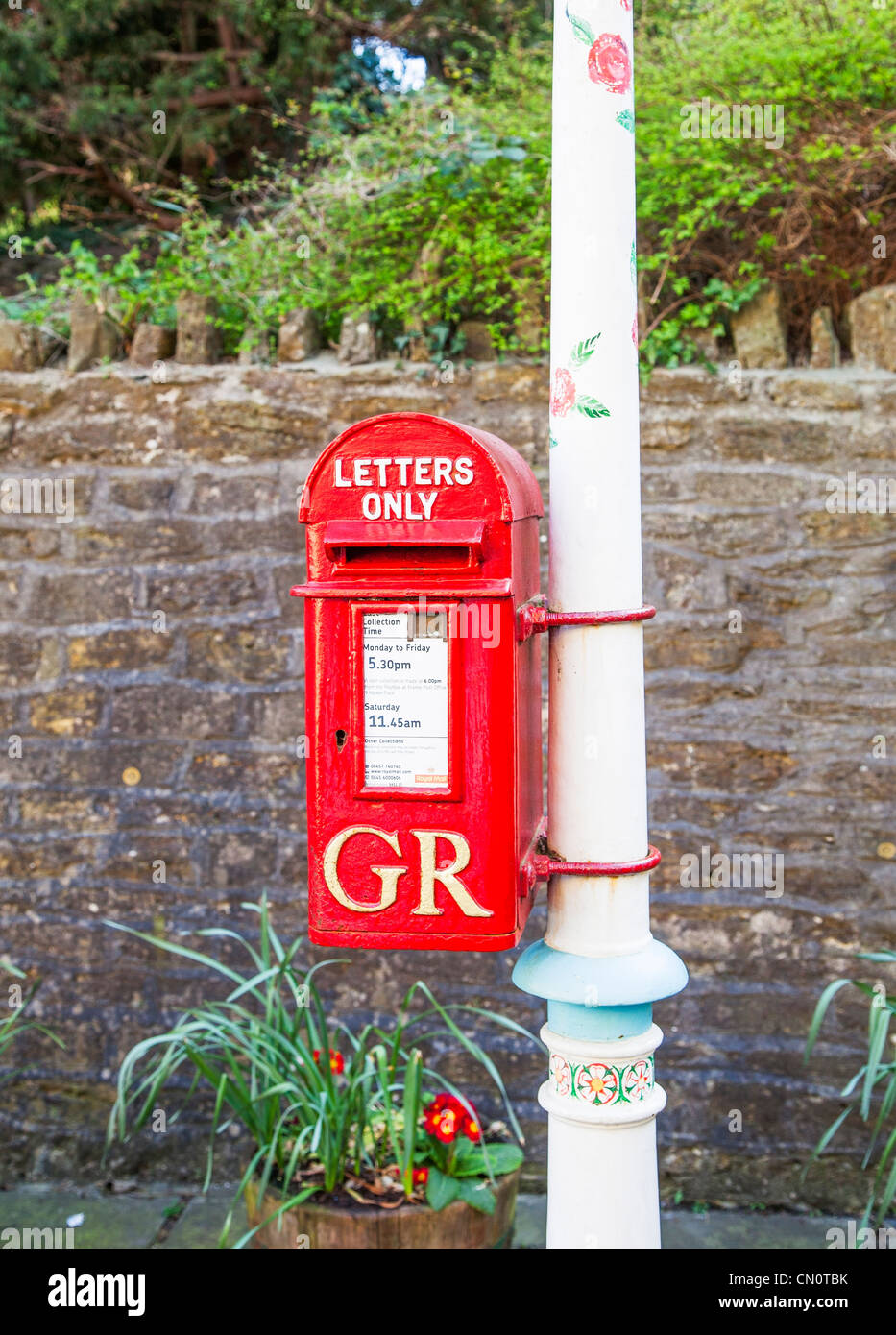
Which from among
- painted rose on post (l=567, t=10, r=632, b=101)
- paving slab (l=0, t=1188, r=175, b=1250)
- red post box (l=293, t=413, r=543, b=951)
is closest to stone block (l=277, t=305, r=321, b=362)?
red post box (l=293, t=413, r=543, b=951)

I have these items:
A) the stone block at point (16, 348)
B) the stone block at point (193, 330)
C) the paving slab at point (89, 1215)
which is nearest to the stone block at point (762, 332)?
the stone block at point (193, 330)

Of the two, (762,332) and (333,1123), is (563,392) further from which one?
(762,332)

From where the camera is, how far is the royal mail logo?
1.54 m

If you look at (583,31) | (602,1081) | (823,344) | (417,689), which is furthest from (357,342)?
(602,1081)

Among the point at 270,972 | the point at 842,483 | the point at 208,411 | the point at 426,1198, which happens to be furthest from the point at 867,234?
the point at 426,1198

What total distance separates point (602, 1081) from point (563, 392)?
0.91 metres

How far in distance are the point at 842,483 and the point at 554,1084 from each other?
2.05 meters

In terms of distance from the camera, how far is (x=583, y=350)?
148 centimetres

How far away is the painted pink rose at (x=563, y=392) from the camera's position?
1.49m

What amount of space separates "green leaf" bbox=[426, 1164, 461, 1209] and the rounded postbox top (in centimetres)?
152

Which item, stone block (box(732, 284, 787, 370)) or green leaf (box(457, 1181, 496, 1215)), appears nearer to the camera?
green leaf (box(457, 1181, 496, 1215))

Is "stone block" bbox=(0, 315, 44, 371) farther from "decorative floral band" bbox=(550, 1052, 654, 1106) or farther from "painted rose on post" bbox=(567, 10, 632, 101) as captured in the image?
"decorative floral band" bbox=(550, 1052, 654, 1106)

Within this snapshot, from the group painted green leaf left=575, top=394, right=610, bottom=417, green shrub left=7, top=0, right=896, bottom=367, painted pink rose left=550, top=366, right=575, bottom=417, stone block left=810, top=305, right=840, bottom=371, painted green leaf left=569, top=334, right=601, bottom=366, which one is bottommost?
painted green leaf left=575, top=394, right=610, bottom=417

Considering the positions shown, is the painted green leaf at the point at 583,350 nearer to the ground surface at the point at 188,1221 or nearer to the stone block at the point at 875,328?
the stone block at the point at 875,328
